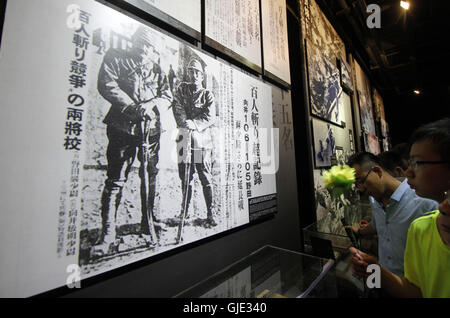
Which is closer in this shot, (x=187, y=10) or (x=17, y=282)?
(x=17, y=282)

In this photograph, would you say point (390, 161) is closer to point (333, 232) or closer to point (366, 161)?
point (366, 161)

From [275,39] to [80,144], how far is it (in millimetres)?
1850

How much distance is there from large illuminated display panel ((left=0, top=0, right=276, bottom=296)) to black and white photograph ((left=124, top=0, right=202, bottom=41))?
0.10 metres

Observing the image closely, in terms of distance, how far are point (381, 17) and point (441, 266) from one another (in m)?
5.21

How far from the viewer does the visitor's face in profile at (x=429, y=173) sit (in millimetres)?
878

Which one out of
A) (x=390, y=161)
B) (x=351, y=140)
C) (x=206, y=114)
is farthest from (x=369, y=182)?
(x=351, y=140)

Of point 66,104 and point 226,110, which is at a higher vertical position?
point 226,110

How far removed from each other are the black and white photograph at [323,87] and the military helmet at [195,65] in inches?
63.6

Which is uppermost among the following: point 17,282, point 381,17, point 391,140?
point 381,17

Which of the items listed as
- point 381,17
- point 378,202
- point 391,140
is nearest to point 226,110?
point 378,202

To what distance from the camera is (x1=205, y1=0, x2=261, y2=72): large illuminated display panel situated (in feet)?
3.88

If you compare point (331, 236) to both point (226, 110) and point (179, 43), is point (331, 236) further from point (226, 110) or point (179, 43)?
point (179, 43)

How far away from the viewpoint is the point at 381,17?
3936 millimetres

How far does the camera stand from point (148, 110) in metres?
0.85
